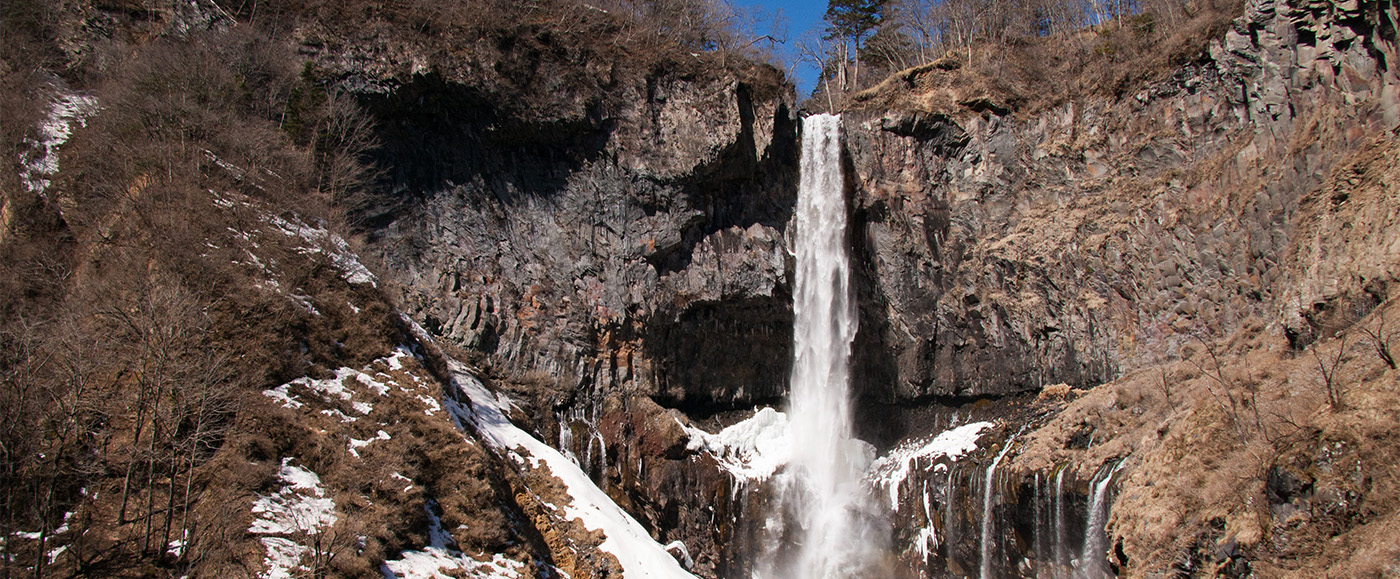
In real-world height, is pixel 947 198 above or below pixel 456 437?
above

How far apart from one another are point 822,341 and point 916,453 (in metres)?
5.05

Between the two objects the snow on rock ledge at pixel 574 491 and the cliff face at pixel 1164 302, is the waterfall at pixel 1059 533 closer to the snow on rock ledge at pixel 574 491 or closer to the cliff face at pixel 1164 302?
the cliff face at pixel 1164 302

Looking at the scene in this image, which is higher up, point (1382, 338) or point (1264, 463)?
point (1382, 338)

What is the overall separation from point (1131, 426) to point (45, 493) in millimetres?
19919

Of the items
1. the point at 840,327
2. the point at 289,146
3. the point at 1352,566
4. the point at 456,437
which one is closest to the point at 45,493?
the point at 456,437

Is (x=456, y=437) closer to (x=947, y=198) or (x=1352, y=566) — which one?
(x=1352, y=566)

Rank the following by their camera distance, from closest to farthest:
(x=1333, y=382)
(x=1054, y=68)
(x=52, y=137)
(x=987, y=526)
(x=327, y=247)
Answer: (x=1333, y=382) < (x=52, y=137) < (x=327, y=247) < (x=987, y=526) < (x=1054, y=68)

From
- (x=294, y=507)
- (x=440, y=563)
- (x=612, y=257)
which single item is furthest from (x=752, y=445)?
(x=294, y=507)

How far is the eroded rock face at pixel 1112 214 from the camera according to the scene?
1670 centimetres

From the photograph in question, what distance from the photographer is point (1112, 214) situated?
72.6ft

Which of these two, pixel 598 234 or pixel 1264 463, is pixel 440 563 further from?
pixel 598 234

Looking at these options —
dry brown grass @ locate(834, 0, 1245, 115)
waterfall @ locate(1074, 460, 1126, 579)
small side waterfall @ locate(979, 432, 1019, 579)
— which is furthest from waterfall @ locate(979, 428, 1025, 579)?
dry brown grass @ locate(834, 0, 1245, 115)

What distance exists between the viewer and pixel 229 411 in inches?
387

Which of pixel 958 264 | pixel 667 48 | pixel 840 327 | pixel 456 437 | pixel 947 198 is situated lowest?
pixel 456 437
